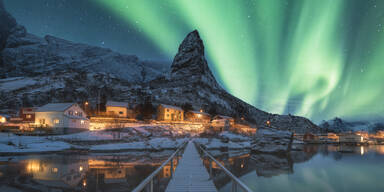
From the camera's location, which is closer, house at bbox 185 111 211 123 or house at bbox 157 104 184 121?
house at bbox 157 104 184 121

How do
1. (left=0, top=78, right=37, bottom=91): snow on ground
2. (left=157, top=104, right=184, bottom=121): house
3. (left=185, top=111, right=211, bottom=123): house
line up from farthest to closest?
(left=0, top=78, right=37, bottom=91): snow on ground, (left=185, top=111, right=211, bottom=123): house, (left=157, top=104, right=184, bottom=121): house

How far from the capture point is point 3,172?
2114 centimetres

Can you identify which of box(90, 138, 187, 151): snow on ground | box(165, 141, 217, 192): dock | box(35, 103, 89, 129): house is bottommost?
box(90, 138, 187, 151): snow on ground

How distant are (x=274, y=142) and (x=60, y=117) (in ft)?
189

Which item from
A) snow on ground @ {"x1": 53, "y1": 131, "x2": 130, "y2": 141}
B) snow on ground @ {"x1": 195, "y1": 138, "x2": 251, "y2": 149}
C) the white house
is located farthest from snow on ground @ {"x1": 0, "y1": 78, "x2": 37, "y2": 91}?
snow on ground @ {"x1": 195, "y1": 138, "x2": 251, "y2": 149}

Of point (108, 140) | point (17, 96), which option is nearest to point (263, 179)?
point (108, 140)

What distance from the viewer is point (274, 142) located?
51.7 meters

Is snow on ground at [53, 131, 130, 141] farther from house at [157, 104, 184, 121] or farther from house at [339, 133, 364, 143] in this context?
house at [339, 133, 364, 143]

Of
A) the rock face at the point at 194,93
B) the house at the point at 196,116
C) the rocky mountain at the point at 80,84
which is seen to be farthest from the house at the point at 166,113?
the rock face at the point at 194,93

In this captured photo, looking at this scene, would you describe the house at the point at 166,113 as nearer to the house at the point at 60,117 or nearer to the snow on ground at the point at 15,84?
the house at the point at 60,117

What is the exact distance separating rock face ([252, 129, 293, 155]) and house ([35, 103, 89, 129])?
49.9 meters

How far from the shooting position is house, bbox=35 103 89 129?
52.5 meters

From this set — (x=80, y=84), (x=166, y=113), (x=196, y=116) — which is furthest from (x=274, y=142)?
(x=80, y=84)

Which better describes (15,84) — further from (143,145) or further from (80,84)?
(143,145)
